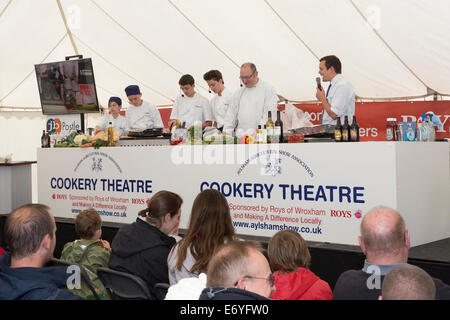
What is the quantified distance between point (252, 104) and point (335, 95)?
1017 millimetres

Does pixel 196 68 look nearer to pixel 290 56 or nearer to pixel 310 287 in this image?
pixel 290 56

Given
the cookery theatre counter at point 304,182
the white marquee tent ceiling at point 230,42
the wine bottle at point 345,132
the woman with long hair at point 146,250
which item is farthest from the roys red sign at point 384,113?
the woman with long hair at point 146,250

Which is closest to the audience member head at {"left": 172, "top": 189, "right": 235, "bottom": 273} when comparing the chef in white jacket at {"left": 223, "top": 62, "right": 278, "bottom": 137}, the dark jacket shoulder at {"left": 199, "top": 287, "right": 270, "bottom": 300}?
the dark jacket shoulder at {"left": 199, "top": 287, "right": 270, "bottom": 300}

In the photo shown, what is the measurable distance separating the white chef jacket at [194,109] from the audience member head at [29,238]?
473 centimetres

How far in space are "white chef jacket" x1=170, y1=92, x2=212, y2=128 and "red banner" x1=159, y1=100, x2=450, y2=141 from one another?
2.01 m

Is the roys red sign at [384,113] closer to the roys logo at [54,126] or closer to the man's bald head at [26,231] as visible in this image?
the roys logo at [54,126]

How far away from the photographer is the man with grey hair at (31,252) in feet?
5.90

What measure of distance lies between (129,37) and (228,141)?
4472 mm

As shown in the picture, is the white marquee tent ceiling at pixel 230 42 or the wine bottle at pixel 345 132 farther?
the white marquee tent ceiling at pixel 230 42

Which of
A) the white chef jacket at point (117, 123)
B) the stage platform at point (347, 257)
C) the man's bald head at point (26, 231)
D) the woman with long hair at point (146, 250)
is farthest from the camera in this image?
the white chef jacket at point (117, 123)

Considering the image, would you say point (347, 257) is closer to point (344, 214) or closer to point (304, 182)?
point (344, 214)

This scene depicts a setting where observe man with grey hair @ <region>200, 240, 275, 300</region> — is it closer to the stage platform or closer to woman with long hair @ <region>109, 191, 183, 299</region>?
woman with long hair @ <region>109, 191, 183, 299</region>
